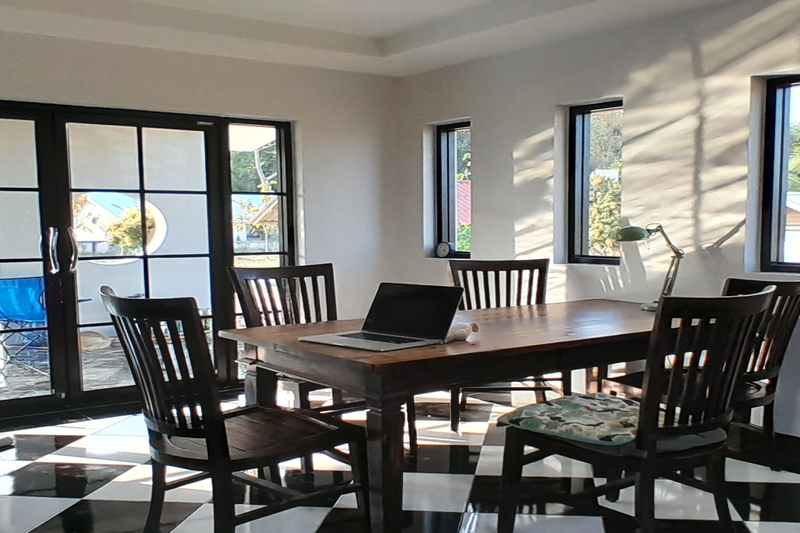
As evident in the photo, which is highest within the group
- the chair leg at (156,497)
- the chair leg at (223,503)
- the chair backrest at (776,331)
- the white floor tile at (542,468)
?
the chair backrest at (776,331)

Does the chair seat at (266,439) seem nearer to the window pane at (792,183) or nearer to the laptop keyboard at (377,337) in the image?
the laptop keyboard at (377,337)

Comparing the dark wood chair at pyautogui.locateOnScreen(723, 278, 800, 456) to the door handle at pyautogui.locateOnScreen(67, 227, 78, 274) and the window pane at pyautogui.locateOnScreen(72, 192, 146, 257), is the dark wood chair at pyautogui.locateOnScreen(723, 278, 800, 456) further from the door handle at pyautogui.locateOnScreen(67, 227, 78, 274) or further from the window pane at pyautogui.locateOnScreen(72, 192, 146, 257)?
the door handle at pyautogui.locateOnScreen(67, 227, 78, 274)

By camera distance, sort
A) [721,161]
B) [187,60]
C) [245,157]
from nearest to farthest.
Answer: [721,161]
[187,60]
[245,157]

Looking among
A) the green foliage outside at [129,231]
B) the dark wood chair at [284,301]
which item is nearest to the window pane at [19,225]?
the green foliage outside at [129,231]

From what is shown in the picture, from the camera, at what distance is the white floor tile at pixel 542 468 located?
278 cm

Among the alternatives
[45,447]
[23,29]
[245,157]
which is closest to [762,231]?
[245,157]

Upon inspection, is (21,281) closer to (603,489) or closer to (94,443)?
(94,443)

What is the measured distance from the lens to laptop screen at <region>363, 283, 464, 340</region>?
2076 mm

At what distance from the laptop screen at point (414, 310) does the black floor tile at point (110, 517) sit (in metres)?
0.98

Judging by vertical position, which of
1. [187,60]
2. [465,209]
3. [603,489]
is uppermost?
[187,60]

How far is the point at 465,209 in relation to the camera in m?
4.54

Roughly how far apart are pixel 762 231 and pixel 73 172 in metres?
3.51

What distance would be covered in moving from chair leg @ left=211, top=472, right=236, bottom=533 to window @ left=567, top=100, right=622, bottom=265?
2564 mm

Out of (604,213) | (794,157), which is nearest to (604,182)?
(604,213)
